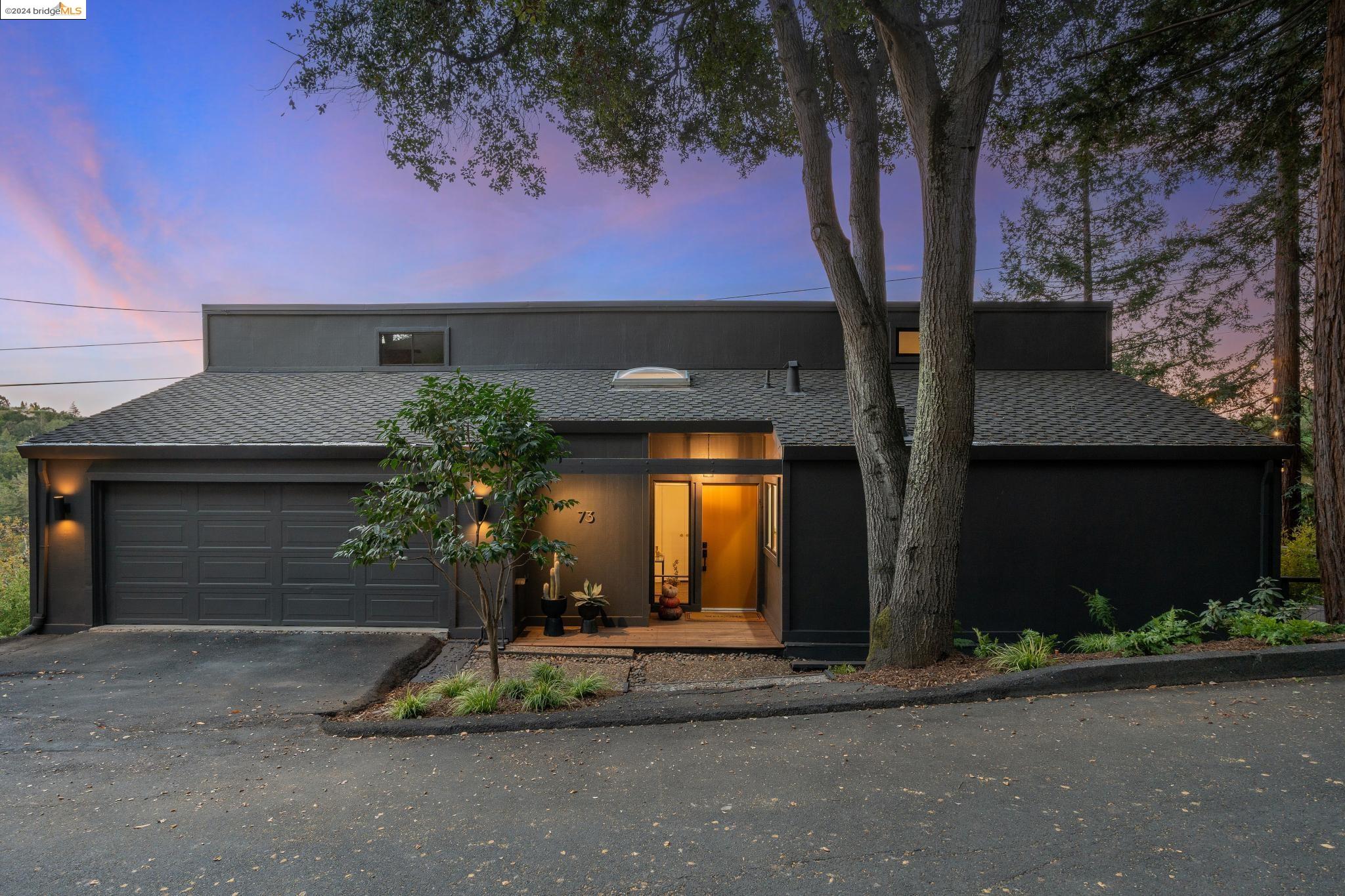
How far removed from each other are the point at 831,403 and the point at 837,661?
3.47m

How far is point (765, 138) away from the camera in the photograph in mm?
8852

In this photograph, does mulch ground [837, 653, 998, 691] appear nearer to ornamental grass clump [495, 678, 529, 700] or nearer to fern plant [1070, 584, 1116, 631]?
fern plant [1070, 584, 1116, 631]

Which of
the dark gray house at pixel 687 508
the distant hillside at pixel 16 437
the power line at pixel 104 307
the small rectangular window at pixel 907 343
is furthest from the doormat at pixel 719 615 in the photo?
the distant hillside at pixel 16 437

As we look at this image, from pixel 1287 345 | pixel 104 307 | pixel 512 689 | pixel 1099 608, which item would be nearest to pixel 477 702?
pixel 512 689

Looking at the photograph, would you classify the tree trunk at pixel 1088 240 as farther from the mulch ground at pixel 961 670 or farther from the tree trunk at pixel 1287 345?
the mulch ground at pixel 961 670

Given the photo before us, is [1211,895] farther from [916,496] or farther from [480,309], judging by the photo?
[480,309]

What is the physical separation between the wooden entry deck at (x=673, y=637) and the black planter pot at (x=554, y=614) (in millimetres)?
94

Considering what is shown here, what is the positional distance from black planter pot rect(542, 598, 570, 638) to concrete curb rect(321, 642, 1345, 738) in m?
3.34

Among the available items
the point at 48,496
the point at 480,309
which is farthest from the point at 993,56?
the point at 48,496

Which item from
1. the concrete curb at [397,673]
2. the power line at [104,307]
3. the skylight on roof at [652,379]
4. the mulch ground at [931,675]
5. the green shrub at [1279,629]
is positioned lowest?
the concrete curb at [397,673]

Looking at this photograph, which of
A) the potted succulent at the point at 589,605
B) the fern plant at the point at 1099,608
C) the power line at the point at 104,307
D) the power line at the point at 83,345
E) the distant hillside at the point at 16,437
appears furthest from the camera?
the power line at the point at 83,345

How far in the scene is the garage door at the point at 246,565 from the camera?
8.30 metres

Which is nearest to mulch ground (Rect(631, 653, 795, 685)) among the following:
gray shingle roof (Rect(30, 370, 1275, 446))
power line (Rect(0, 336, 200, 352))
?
gray shingle roof (Rect(30, 370, 1275, 446))

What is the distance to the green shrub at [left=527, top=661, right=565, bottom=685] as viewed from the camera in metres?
5.62
